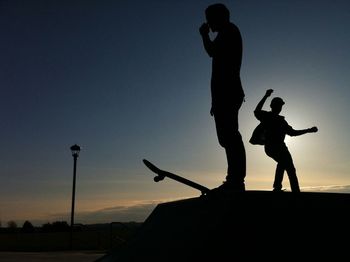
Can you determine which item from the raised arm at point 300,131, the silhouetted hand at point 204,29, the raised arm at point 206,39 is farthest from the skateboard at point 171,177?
the raised arm at point 300,131

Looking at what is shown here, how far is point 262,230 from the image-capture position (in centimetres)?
439

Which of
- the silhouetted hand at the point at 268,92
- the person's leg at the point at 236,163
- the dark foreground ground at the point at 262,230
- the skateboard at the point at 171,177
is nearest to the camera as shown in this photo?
the dark foreground ground at the point at 262,230

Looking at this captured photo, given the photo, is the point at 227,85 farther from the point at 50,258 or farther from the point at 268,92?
the point at 50,258

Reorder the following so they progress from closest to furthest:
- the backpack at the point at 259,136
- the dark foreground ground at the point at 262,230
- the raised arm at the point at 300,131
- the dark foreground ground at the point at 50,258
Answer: the dark foreground ground at the point at 262,230, the backpack at the point at 259,136, the raised arm at the point at 300,131, the dark foreground ground at the point at 50,258

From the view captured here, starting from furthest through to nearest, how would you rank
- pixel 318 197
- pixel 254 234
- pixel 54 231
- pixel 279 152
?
pixel 54 231 → pixel 279 152 → pixel 318 197 → pixel 254 234

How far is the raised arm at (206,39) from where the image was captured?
5742 millimetres

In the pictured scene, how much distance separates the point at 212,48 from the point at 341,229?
2529 mm

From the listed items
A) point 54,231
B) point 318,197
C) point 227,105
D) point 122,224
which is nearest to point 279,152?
point 227,105

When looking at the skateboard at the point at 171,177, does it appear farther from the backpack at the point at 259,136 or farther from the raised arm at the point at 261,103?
the raised arm at the point at 261,103

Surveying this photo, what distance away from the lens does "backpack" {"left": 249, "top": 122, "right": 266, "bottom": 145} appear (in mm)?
7372

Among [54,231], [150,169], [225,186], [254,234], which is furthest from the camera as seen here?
[54,231]

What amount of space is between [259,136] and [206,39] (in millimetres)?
2200

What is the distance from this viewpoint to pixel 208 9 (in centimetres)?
569

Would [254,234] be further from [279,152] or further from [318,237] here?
[279,152]
